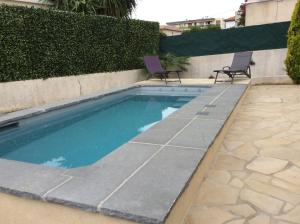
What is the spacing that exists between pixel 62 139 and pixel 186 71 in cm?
828

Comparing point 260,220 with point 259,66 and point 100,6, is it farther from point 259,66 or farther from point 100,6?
point 100,6

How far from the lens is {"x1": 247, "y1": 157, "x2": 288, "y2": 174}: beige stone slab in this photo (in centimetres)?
305

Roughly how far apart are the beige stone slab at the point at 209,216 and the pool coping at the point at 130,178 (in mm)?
326

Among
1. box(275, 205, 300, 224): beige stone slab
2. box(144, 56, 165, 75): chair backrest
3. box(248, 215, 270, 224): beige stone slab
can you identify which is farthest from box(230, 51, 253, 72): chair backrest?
box(248, 215, 270, 224): beige stone slab

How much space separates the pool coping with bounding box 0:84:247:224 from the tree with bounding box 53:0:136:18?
8014mm

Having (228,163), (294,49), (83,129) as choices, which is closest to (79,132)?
(83,129)

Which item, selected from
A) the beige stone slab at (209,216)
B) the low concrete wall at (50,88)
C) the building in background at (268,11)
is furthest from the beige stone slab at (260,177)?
the building in background at (268,11)

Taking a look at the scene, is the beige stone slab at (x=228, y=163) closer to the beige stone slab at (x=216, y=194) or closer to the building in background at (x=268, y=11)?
the beige stone slab at (x=216, y=194)

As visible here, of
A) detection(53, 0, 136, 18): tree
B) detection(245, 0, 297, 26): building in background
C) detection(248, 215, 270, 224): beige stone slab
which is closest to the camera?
detection(248, 215, 270, 224): beige stone slab

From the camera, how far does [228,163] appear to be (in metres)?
3.26

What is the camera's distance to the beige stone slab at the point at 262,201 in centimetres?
234

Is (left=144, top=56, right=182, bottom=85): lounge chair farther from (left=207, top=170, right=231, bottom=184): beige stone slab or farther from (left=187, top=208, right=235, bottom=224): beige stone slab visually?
(left=187, top=208, right=235, bottom=224): beige stone slab

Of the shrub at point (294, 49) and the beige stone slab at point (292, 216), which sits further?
the shrub at point (294, 49)

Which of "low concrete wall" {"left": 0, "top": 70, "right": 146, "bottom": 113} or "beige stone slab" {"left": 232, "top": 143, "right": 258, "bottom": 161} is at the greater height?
"low concrete wall" {"left": 0, "top": 70, "right": 146, "bottom": 113}
